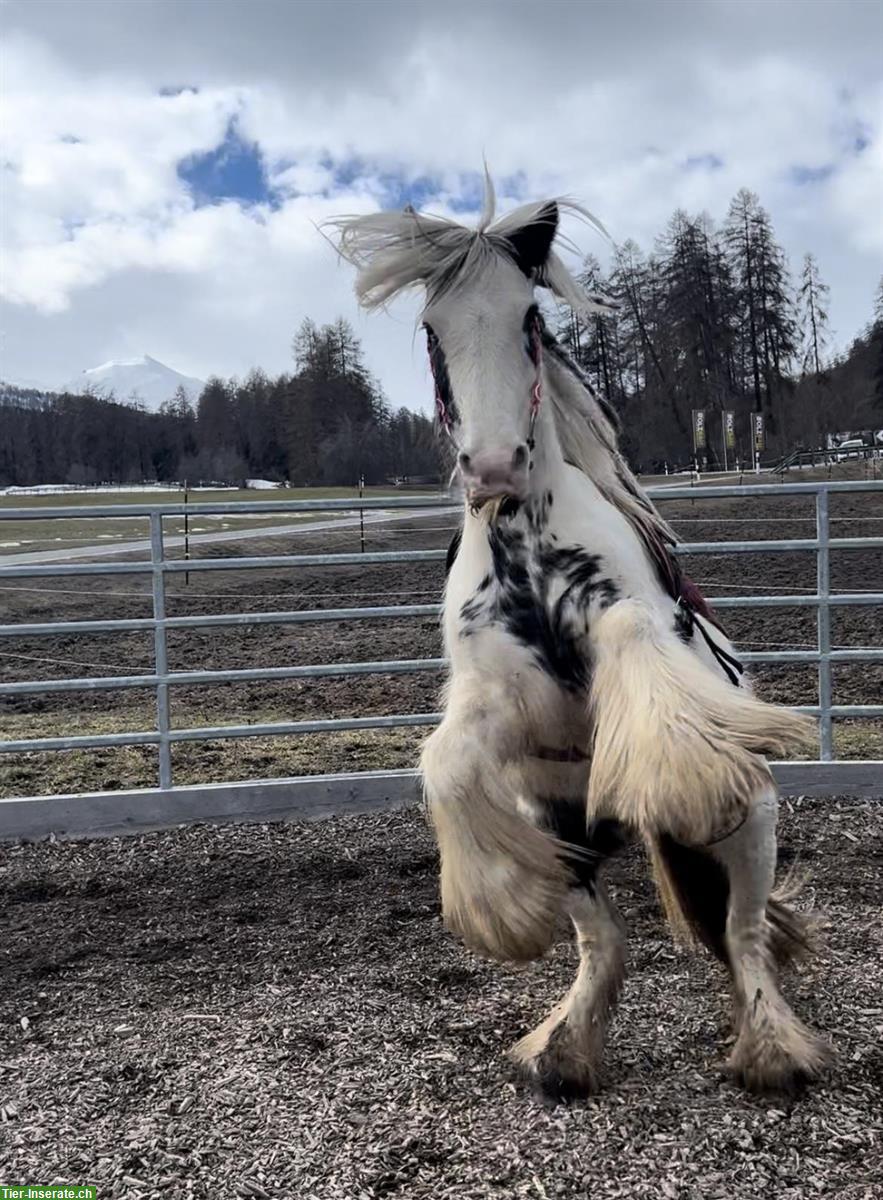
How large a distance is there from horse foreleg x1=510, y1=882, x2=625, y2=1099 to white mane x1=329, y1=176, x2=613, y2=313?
65.7 inches

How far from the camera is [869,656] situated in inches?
224

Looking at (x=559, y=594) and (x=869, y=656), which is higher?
(x=559, y=594)

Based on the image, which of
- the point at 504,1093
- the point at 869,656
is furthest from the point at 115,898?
the point at 869,656

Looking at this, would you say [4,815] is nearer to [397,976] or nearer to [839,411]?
[397,976]

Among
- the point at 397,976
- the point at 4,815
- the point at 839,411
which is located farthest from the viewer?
the point at 839,411

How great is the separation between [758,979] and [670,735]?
98 centimetres

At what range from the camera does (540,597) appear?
101 inches

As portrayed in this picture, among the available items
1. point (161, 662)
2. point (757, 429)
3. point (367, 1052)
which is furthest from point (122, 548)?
point (757, 429)

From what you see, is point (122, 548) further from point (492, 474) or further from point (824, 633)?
point (492, 474)

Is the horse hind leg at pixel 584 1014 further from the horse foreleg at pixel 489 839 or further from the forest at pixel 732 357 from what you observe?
the forest at pixel 732 357

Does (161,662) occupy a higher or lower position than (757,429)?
lower

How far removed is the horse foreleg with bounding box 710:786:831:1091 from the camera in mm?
2561

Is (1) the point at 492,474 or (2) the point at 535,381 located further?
(2) the point at 535,381

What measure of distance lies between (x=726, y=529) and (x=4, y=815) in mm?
16969
